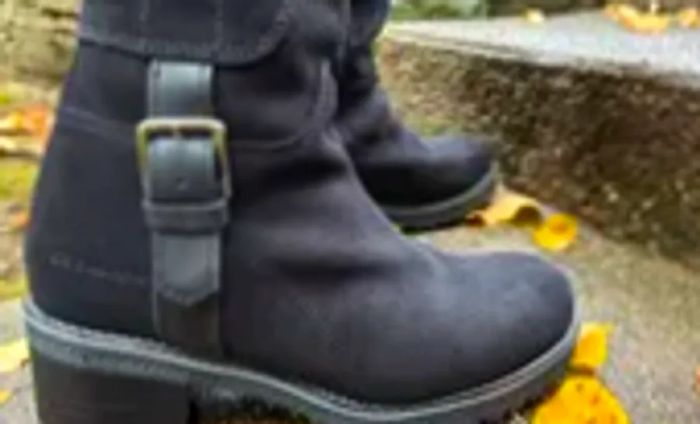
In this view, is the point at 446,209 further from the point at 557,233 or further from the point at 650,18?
the point at 650,18

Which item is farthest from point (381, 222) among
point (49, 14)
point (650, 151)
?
point (49, 14)

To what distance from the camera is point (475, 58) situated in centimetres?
138

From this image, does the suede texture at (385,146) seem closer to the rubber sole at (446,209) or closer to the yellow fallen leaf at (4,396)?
the rubber sole at (446,209)

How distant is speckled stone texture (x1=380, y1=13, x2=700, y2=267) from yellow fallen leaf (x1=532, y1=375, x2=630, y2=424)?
322 millimetres

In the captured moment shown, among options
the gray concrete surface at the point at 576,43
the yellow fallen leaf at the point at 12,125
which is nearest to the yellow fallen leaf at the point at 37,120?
the yellow fallen leaf at the point at 12,125

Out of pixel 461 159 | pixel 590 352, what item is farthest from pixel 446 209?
pixel 590 352

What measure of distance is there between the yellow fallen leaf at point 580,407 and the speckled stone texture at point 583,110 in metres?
0.32

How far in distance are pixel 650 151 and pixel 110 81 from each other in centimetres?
61

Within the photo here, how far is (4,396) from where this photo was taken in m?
1.00

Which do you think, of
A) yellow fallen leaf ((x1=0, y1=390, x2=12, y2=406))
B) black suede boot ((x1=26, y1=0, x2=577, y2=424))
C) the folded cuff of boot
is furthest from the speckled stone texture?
yellow fallen leaf ((x1=0, y1=390, x2=12, y2=406))

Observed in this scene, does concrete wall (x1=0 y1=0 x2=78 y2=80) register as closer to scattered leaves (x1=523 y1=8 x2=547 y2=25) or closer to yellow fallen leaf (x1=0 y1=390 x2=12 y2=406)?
scattered leaves (x1=523 y1=8 x2=547 y2=25)

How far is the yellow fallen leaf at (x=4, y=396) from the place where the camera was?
100cm

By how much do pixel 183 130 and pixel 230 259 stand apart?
3.8 inches

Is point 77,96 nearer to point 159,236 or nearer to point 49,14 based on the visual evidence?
point 159,236
